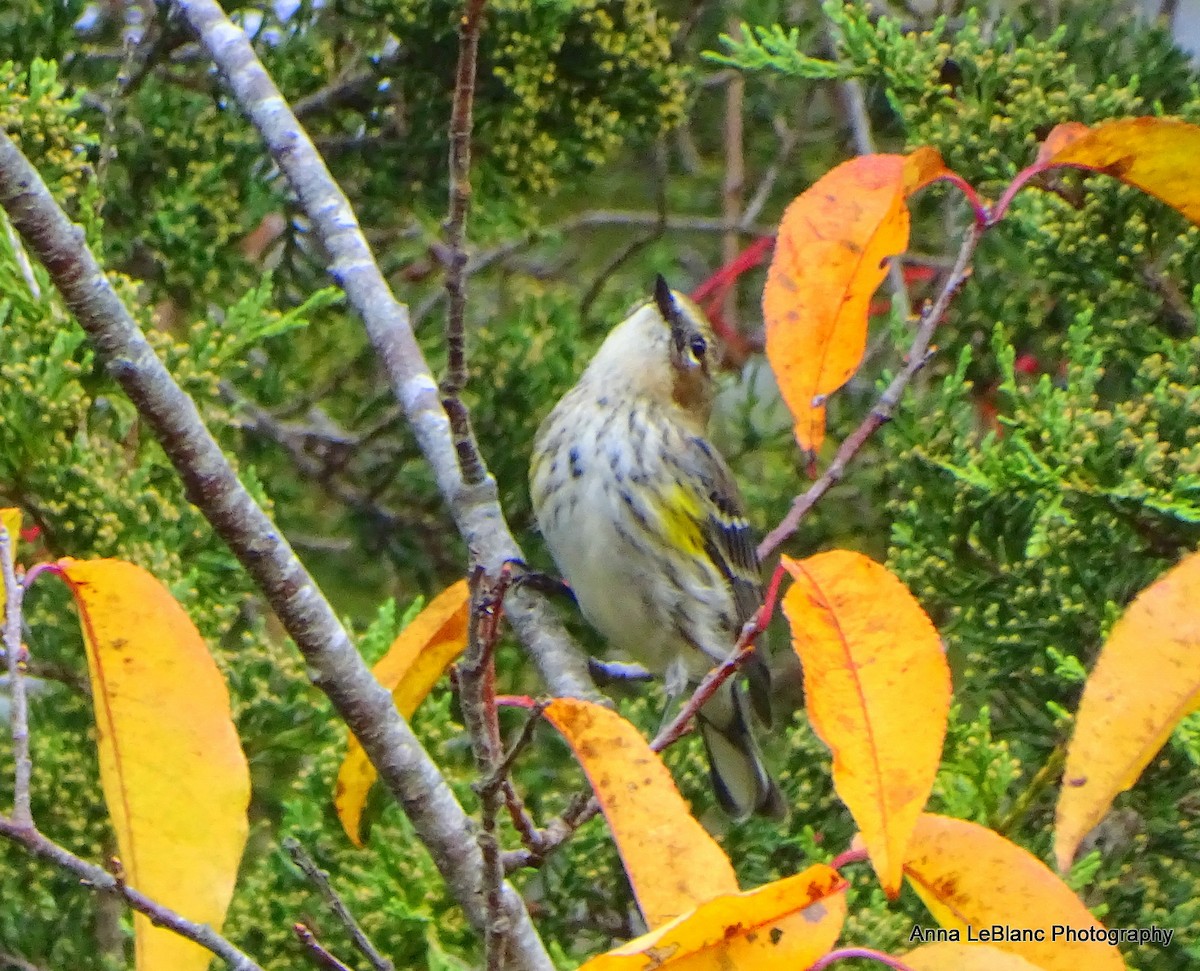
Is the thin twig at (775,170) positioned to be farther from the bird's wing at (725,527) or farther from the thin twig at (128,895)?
the thin twig at (128,895)

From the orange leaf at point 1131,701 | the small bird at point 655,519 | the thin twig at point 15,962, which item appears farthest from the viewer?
the small bird at point 655,519

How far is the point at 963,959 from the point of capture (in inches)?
48.8

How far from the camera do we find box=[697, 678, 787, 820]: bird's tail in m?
2.66

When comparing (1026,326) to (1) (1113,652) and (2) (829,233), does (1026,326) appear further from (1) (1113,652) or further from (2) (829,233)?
(1) (1113,652)

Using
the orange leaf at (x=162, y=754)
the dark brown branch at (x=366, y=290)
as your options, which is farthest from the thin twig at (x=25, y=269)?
the orange leaf at (x=162, y=754)

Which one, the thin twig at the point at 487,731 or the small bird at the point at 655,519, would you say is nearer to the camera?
the thin twig at the point at 487,731

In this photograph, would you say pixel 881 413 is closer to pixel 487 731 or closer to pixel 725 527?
pixel 487 731

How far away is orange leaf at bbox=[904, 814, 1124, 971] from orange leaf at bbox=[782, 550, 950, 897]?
0.11 m

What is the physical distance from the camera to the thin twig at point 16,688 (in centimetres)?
128

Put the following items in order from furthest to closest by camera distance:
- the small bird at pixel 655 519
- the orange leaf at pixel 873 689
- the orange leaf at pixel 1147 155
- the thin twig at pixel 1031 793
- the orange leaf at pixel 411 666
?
the small bird at pixel 655 519 < the thin twig at pixel 1031 793 < the orange leaf at pixel 411 666 < the orange leaf at pixel 1147 155 < the orange leaf at pixel 873 689

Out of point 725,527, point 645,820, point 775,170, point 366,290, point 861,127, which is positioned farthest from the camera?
point 775,170

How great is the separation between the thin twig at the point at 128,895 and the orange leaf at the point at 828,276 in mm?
705

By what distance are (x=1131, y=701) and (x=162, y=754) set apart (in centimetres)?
88

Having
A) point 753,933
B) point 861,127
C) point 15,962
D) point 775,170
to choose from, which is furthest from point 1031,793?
point 775,170
